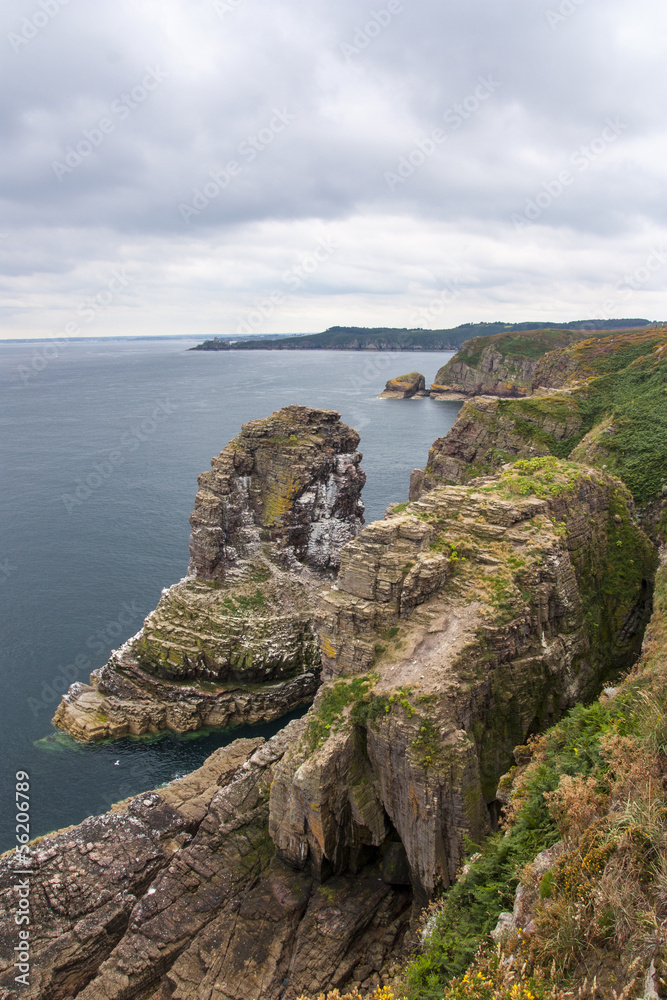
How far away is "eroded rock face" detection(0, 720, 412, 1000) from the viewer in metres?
21.1

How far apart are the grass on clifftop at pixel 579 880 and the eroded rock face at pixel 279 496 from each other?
33.7 m

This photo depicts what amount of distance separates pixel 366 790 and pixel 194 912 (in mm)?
8992

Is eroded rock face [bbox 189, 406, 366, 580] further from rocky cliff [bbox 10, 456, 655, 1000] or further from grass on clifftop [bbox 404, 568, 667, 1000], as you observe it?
grass on clifftop [bbox 404, 568, 667, 1000]

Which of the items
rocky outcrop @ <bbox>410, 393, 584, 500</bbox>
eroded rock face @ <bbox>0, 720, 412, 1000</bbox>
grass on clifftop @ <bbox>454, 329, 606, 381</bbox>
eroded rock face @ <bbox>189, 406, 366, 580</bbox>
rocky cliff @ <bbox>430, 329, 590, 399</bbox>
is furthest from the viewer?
grass on clifftop @ <bbox>454, 329, 606, 381</bbox>

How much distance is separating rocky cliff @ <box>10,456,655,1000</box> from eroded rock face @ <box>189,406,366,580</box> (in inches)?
841

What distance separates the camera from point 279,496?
49562mm

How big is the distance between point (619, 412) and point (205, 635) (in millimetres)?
46384

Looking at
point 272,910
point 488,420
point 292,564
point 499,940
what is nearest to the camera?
point 499,940

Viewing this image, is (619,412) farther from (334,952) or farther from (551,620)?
(334,952)

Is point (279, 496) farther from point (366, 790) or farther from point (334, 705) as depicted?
point (366, 790)

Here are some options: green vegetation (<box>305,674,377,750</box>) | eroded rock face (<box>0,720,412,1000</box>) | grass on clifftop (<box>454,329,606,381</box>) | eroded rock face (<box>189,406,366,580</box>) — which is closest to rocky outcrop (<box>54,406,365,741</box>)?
eroded rock face (<box>189,406,366,580</box>)

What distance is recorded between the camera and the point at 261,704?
144 feet

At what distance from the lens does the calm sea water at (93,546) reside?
1519 inches

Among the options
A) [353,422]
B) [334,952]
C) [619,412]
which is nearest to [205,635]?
[334,952]
